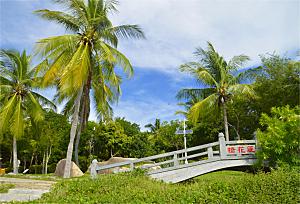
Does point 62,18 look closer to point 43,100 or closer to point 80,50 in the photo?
point 80,50

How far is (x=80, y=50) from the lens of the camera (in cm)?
1338

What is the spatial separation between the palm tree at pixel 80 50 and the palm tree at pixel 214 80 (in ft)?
15.1

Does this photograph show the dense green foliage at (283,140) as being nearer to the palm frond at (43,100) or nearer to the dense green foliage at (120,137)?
the dense green foliage at (120,137)

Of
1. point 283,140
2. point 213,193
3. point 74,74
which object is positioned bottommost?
point 213,193

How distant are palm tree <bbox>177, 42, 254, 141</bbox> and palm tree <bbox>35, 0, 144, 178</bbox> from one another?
4608mm

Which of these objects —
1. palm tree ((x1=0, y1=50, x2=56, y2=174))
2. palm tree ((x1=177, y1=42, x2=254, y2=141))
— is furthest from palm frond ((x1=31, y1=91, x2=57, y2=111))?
palm tree ((x1=177, y1=42, x2=254, y2=141))

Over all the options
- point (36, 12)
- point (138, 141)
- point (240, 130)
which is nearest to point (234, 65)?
point (240, 130)

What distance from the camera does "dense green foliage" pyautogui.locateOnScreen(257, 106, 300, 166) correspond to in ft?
31.4

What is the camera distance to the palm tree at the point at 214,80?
16.6m

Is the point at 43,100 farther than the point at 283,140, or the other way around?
the point at 43,100

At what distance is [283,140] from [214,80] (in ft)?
24.8

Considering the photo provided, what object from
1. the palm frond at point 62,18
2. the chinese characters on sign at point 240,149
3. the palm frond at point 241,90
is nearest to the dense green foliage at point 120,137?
the palm frond at point 241,90

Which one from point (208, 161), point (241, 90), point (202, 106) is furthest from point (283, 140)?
point (202, 106)

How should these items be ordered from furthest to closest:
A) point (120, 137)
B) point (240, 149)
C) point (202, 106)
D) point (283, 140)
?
point (120, 137)
point (202, 106)
point (240, 149)
point (283, 140)
